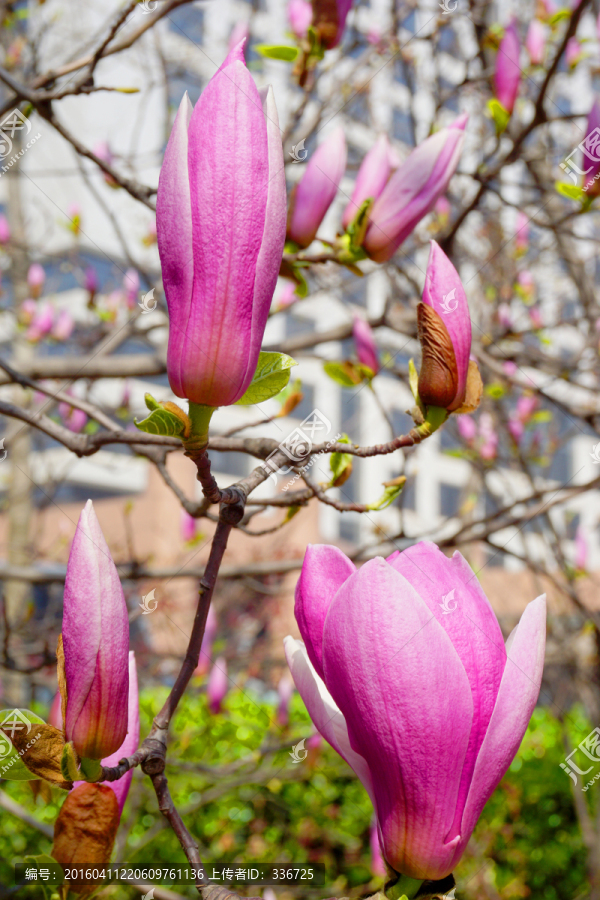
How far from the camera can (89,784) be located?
23.0 inches

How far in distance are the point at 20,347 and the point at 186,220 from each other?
18.9ft

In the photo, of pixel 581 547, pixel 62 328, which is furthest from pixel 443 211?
pixel 62 328

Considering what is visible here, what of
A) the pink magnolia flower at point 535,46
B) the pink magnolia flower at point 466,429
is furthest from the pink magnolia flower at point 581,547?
the pink magnolia flower at point 535,46

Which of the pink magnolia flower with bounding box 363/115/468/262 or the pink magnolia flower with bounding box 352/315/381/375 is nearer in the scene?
the pink magnolia flower with bounding box 363/115/468/262

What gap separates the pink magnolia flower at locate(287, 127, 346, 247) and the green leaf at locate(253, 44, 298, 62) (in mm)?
207

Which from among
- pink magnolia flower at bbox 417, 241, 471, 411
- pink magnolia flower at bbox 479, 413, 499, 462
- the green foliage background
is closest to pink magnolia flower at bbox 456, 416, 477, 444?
pink magnolia flower at bbox 479, 413, 499, 462

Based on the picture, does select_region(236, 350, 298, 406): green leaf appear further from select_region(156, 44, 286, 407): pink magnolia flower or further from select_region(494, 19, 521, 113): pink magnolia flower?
select_region(494, 19, 521, 113): pink magnolia flower

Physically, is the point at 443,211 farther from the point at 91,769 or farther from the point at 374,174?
the point at 91,769

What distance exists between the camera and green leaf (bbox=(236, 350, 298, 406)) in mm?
596

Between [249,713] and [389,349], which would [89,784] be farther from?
[389,349]

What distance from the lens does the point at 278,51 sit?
130 centimetres

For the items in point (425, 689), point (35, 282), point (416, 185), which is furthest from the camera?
point (35, 282)

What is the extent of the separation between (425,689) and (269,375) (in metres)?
0.26

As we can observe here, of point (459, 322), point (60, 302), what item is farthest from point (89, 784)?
point (60, 302)
